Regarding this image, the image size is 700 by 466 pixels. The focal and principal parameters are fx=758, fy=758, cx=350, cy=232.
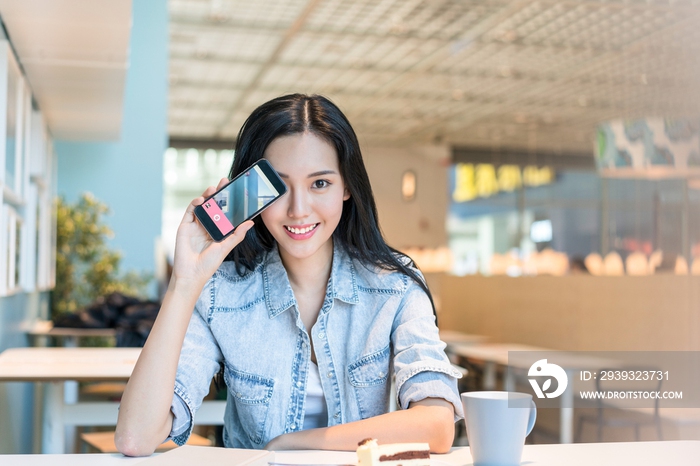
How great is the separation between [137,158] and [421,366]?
5.72 meters

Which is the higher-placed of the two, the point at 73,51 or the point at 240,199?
the point at 73,51

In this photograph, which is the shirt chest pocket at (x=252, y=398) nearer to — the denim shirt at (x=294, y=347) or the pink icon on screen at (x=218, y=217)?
the denim shirt at (x=294, y=347)

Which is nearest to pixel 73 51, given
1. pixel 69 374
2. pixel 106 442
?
pixel 69 374

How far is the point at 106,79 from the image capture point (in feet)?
13.0

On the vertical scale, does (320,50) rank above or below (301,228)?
above

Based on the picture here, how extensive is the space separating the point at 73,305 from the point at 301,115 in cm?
503

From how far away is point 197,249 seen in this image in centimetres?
140

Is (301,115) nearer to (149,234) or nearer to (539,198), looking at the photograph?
(149,234)

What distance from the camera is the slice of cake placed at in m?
1.06

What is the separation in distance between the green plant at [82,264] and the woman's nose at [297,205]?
190 inches

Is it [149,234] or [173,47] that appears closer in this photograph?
[149,234]

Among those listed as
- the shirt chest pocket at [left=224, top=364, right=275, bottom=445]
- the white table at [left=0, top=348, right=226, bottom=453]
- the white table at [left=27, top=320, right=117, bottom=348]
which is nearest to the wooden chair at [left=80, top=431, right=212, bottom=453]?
the white table at [left=0, top=348, right=226, bottom=453]

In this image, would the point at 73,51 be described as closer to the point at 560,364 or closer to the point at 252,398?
the point at 252,398

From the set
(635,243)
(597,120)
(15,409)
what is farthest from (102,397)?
(597,120)
